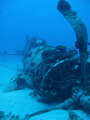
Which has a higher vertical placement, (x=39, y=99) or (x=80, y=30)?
(x=80, y=30)

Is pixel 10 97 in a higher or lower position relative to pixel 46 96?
higher

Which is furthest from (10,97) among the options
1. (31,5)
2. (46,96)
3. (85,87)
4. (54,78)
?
(31,5)

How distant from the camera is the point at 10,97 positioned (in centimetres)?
658

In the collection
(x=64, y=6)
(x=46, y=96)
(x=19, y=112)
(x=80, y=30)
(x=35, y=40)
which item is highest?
(x=35, y=40)

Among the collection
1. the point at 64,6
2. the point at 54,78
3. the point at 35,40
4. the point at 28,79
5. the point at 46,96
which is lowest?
the point at 46,96

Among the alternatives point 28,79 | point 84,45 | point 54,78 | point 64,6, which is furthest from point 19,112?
point 64,6

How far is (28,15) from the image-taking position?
199 meters

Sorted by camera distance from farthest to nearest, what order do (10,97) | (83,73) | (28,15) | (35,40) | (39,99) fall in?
(28,15)
(35,40)
(10,97)
(39,99)
(83,73)

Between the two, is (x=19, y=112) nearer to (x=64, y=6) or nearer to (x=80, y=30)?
(x=80, y=30)

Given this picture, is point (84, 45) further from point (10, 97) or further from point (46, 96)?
point (10, 97)

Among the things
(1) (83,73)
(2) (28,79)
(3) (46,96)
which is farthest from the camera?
(2) (28,79)

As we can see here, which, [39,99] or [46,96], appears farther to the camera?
[39,99]

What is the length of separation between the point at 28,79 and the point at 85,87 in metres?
3.96

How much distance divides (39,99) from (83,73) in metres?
2.64
